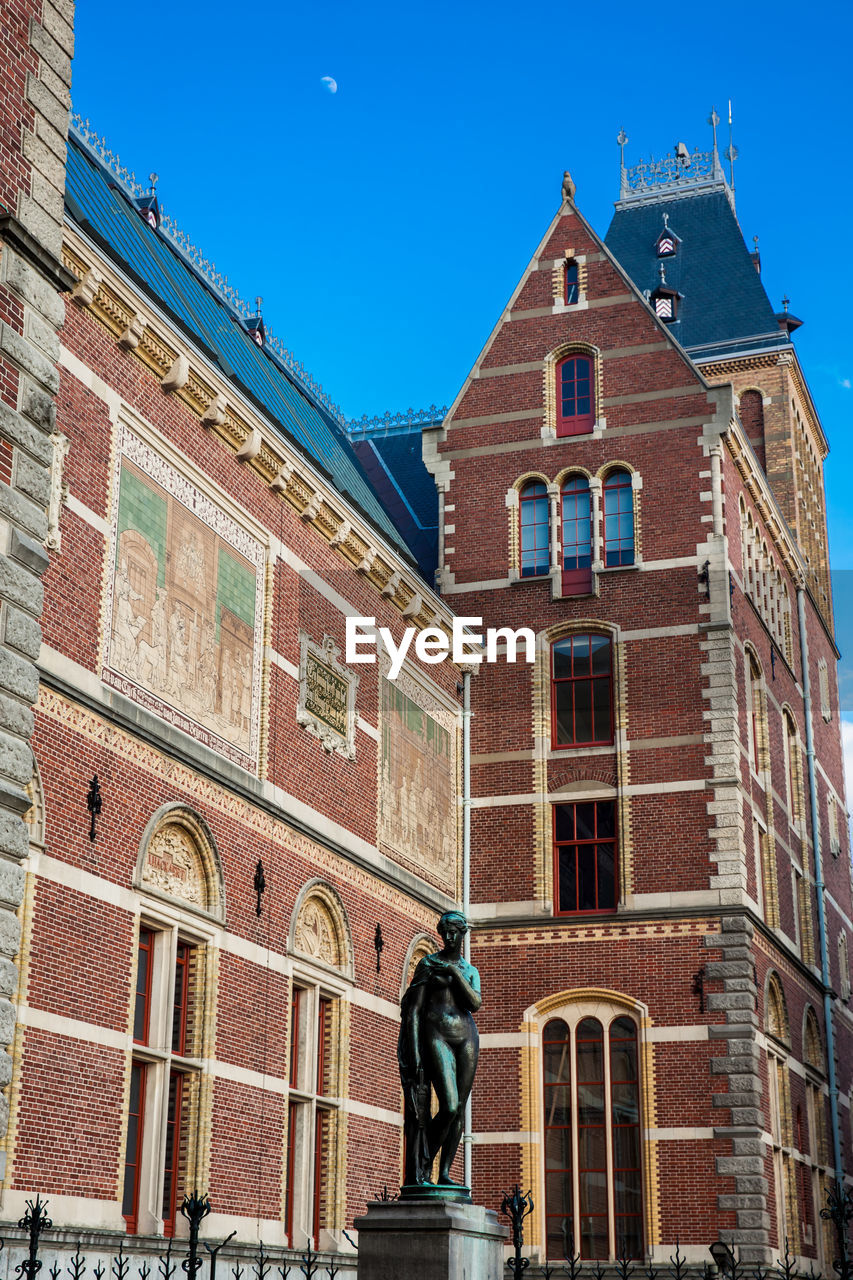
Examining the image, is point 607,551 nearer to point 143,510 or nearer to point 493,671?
point 493,671

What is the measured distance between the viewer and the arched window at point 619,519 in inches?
1142

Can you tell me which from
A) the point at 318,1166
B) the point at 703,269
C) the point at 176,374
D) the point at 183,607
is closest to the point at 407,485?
the point at 703,269

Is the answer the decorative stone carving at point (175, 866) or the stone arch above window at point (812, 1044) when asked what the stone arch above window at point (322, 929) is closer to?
the decorative stone carving at point (175, 866)

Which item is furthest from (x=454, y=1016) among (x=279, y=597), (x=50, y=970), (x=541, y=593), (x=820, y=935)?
(x=820, y=935)

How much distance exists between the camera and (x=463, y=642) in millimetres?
28906

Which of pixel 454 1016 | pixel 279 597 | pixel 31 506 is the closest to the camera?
pixel 31 506

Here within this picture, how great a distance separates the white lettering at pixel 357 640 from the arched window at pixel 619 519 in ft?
19.1

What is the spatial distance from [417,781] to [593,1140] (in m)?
6.41

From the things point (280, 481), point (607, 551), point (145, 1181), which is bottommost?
point (145, 1181)

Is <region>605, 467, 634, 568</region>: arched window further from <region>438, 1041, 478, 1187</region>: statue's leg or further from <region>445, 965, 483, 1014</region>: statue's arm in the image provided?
<region>438, 1041, 478, 1187</region>: statue's leg

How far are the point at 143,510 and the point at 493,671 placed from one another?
11.9 meters

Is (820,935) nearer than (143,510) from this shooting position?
No

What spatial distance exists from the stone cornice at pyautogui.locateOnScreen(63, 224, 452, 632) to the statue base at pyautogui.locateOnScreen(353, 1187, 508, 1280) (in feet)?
28.2

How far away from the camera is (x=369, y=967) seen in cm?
2356
